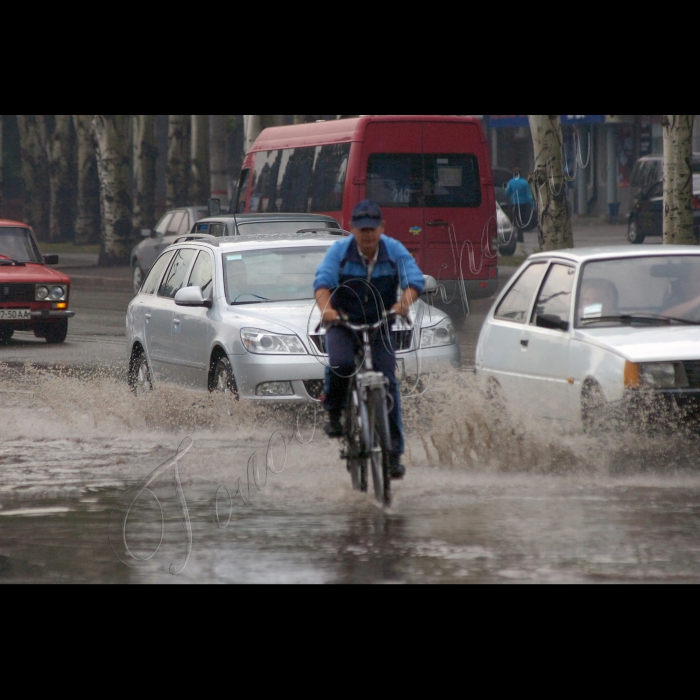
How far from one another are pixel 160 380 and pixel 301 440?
227cm

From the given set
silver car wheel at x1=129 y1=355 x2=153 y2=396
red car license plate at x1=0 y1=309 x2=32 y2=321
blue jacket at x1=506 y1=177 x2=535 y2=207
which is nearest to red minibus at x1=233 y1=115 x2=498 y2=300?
red car license plate at x1=0 y1=309 x2=32 y2=321

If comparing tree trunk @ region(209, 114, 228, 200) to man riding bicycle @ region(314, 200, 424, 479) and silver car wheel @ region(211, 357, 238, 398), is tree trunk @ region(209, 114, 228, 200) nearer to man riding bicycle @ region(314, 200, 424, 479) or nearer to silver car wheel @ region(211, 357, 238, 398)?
silver car wheel @ region(211, 357, 238, 398)

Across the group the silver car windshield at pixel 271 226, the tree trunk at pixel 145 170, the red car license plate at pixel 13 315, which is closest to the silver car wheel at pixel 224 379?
the silver car windshield at pixel 271 226

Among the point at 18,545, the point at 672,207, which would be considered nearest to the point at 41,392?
the point at 18,545

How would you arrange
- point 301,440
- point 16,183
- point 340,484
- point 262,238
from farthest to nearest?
point 16,183 < point 262,238 < point 301,440 < point 340,484

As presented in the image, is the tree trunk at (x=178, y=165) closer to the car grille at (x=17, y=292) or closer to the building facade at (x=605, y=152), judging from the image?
the building facade at (x=605, y=152)

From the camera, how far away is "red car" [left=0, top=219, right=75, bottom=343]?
19.8 meters

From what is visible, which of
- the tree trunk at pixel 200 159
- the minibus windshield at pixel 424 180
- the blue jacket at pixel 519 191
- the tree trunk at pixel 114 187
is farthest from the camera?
the tree trunk at pixel 200 159

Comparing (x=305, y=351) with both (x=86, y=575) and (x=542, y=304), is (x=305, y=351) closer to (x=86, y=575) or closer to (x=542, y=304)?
(x=542, y=304)

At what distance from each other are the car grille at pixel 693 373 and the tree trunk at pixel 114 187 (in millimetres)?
28753

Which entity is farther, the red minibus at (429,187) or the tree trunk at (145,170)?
the tree trunk at (145,170)

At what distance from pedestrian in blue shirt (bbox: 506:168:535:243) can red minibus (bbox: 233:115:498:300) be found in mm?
9793

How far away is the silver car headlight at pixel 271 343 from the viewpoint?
1140 centimetres

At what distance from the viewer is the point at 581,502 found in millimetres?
8477
